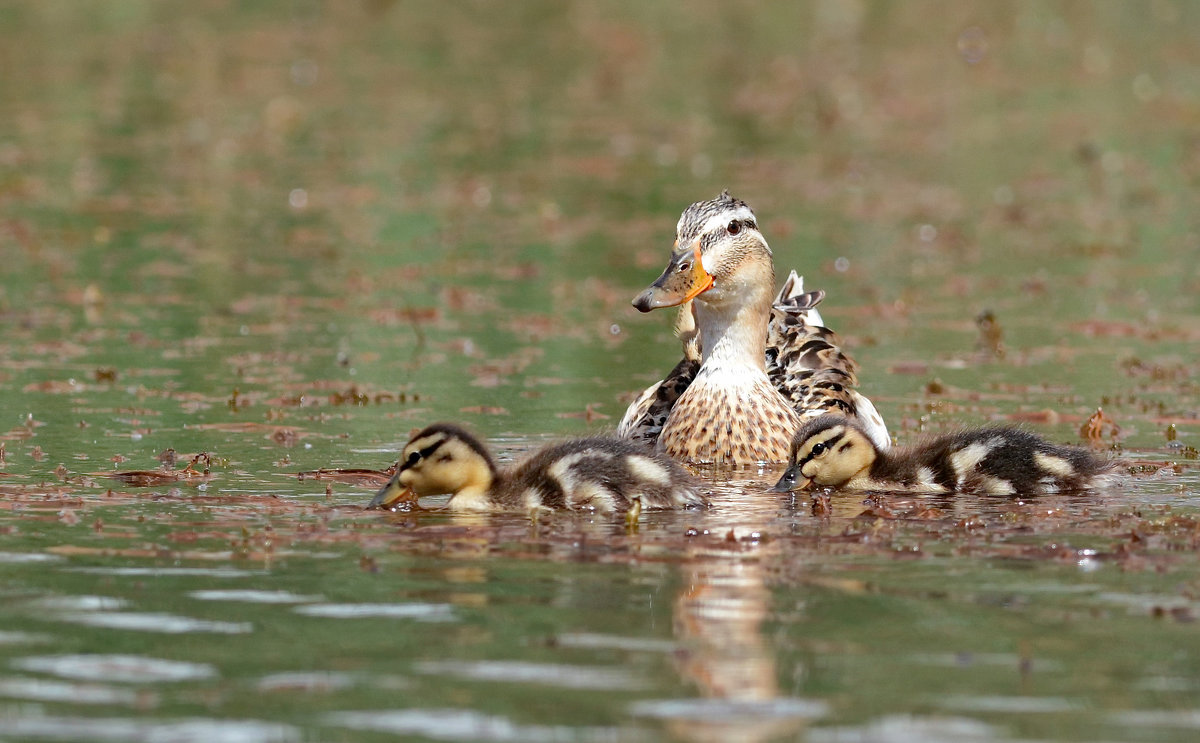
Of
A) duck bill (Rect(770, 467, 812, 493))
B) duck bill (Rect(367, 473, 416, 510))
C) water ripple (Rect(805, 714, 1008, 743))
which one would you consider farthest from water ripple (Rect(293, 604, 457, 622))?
duck bill (Rect(770, 467, 812, 493))

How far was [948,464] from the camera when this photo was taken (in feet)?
30.0

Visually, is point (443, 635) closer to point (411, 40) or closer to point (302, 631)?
point (302, 631)

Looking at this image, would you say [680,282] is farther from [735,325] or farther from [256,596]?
[256,596]

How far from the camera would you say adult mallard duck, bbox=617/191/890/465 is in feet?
33.9

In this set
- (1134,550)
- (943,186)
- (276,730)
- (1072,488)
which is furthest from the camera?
(943,186)

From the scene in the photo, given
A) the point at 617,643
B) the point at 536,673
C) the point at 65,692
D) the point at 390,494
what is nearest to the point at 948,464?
the point at 390,494

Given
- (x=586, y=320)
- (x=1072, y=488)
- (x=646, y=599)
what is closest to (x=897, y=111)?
(x=586, y=320)

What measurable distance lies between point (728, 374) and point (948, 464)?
1716 millimetres

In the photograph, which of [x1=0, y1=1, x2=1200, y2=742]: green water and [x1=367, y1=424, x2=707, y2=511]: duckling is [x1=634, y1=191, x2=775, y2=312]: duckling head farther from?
[x1=367, y1=424, x2=707, y2=511]: duckling

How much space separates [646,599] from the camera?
682cm

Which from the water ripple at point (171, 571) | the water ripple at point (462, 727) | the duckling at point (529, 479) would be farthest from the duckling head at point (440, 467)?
the water ripple at point (462, 727)

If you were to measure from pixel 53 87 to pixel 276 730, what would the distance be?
24980 mm

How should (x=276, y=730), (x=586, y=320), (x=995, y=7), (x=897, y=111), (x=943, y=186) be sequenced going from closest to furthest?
(x=276, y=730)
(x=586, y=320)
(x=943, y=186)
(x=897, y=111)
(x=995, y=7)

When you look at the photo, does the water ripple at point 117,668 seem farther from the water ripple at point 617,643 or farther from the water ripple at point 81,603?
the water ripple at point 617,643
